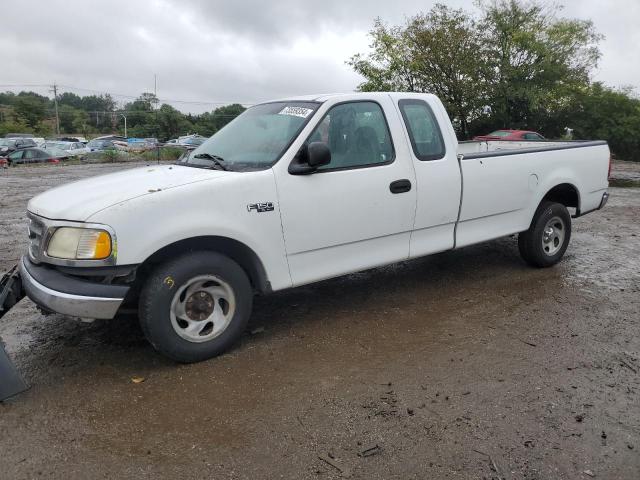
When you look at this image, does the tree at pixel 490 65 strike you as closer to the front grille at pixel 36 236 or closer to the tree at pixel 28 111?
the front grille at pixel 36 236

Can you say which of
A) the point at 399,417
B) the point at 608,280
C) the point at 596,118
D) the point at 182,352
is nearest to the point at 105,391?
the point at 182,352

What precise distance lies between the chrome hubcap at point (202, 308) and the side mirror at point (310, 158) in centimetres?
102

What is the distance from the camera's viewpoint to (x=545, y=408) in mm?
3268

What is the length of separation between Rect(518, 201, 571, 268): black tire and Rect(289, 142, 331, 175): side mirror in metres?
2.95

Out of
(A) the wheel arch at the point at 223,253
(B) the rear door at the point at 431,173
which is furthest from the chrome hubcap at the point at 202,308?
(B) the rear door at the point at 431,173

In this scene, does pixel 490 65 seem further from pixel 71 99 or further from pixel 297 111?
pixel 71 99

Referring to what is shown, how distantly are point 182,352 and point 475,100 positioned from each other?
1101 inches

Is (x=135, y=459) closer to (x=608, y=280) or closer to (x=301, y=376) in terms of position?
(x=301, y=376)

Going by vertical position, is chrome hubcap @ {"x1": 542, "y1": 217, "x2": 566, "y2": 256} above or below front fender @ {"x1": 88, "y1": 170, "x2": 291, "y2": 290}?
below

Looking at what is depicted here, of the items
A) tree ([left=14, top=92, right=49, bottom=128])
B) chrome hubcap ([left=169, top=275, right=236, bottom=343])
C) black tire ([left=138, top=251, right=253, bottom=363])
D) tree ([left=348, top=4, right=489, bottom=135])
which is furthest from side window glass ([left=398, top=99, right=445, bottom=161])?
tree ([left=14, top=92, right=49, bottom=128])

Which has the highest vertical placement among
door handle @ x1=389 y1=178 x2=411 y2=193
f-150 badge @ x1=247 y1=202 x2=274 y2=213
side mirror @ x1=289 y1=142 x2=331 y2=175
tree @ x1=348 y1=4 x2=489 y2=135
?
tree @ x1=348 y1=4 x2=489 y2=135

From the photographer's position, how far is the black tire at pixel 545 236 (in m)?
5.85

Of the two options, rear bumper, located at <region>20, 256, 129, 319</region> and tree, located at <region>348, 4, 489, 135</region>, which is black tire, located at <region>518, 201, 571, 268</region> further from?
tree, located at <region>348, 4, 489, 135</region>

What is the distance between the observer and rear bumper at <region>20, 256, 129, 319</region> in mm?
3352
